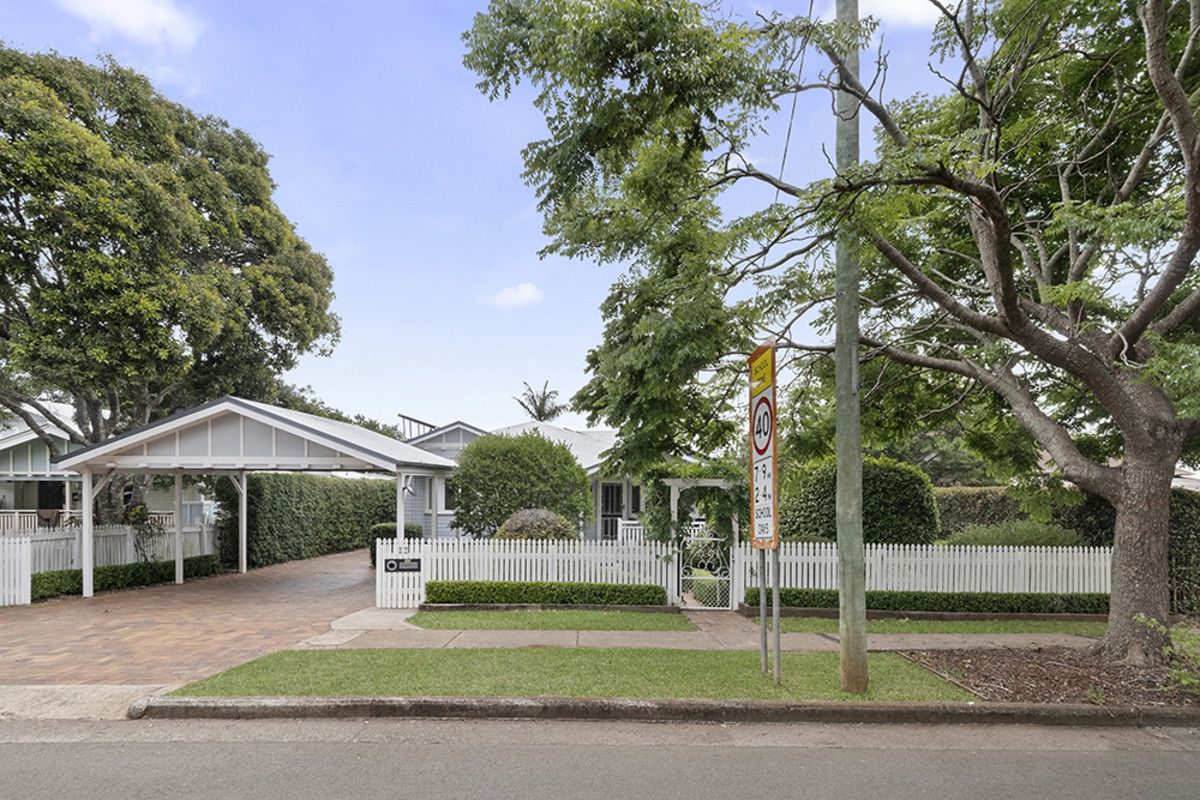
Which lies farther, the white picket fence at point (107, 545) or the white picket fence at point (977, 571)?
the white picket fence at point (107, 545)

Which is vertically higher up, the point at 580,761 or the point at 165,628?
the point at 580,761

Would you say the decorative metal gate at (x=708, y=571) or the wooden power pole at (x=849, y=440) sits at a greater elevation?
the wooden power pole at (x=849, y=440)

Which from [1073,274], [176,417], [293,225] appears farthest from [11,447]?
[1073,274]

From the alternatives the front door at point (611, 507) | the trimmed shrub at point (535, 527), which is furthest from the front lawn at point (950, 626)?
the front door at point (611, 507)

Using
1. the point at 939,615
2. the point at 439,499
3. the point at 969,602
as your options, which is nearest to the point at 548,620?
the point at 939,615

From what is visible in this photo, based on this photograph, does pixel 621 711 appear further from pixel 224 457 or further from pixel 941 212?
pixel 224 457

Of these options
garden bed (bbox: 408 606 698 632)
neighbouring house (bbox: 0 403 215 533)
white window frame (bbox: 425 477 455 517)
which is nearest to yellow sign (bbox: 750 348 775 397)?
garden bed (bbox: 408 606 698 632)

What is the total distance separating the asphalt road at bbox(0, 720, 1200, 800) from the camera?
15.6ft

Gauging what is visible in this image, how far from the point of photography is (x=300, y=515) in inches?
872

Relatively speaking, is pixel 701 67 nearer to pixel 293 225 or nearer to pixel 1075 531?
pixel 1075 531

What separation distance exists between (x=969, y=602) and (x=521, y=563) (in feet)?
24.1

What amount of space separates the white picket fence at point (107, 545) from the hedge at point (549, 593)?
24.9 ft

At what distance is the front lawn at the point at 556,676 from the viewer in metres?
6.59

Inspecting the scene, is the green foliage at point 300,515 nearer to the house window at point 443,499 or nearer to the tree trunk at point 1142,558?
the house window at point 443,499
